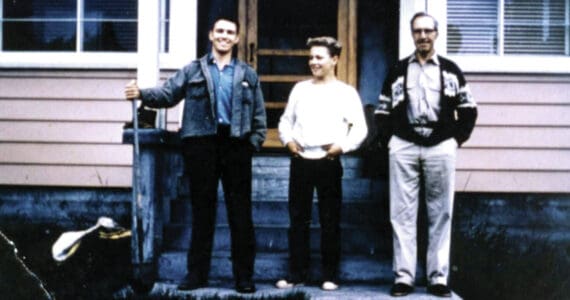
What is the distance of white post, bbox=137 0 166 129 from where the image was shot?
6402mm

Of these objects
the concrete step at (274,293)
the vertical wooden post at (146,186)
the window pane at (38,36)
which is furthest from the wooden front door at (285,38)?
the concrete step at (274,293)

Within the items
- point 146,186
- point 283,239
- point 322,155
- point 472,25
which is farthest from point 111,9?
point 472,25

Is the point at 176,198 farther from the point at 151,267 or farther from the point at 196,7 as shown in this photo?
the point at 196,7

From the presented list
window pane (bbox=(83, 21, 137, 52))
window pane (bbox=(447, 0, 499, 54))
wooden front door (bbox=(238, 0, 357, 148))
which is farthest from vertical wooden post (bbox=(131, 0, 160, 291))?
window pane (bbox=(447, 0, 499, 54))

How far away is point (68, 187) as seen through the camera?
7.75 metres

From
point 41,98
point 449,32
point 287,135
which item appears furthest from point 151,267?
Result: point 449,32

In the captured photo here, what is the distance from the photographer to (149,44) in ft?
21.1

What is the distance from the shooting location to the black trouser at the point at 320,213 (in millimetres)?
5504

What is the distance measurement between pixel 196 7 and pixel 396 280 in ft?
11.7

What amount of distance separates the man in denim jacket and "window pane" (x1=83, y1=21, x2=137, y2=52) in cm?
253

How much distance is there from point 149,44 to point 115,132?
149 centimetres

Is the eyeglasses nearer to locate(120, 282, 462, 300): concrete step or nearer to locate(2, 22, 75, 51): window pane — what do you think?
locate(120, 282, 462, 300): concrete step

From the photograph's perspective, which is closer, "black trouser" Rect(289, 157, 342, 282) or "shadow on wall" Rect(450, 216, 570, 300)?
"black trouser" Rect(289, 157, 342, 282)

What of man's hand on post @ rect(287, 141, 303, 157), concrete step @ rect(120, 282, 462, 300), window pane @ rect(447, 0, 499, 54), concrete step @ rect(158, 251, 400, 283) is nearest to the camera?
concrete step @ rect(120, 282, 462, 300)
